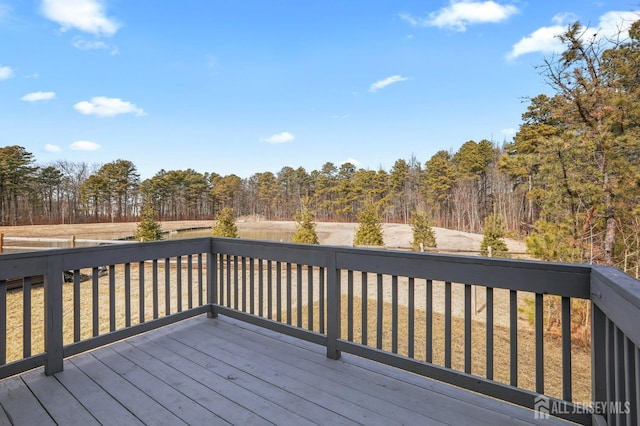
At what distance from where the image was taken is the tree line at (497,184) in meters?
5.45

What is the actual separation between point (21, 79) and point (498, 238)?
3120cm

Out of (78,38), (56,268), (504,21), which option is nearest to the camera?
(56,268)

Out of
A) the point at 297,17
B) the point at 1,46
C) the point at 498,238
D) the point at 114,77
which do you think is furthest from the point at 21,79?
the point at 498,238

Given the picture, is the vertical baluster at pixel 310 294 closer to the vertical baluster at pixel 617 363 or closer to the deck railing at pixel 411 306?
the deck railing at pixel 411 306

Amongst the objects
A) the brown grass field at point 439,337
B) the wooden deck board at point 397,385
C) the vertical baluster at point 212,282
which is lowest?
the brown grass field at point 439,337

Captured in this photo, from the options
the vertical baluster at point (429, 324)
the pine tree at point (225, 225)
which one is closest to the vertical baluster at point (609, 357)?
the vertical baluster at point (429, 324)

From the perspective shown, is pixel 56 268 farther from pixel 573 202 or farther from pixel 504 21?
pixel 504 21

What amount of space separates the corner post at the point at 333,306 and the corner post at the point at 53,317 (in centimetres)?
195

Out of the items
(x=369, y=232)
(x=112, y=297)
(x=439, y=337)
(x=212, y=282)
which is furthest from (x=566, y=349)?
(x=369, y=232)

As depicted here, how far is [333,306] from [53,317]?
6.67 ft

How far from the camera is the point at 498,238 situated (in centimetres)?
1187

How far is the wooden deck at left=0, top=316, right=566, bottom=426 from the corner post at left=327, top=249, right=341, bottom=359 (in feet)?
0.34

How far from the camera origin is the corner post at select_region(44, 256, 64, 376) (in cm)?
226

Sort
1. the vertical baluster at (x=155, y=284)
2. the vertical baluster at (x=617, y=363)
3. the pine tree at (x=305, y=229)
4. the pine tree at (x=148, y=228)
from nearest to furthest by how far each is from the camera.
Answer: the vertical baluster at (x=617, y=363), the vertical baluster at (x=155, y=284), the pine tree at (x=305, y=229), the pine tree at (x=148, y=228)
